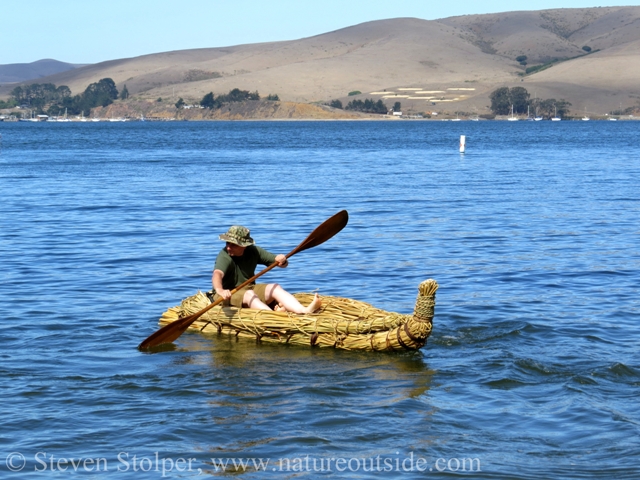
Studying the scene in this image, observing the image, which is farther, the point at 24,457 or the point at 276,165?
the point at 276,165

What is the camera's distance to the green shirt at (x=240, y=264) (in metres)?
14.3

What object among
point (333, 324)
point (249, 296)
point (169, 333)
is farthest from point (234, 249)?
point (333, 324)

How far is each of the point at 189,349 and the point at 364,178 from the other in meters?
33.4

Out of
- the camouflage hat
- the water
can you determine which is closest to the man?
the camouflage hat

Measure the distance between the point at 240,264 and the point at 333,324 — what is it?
192cm

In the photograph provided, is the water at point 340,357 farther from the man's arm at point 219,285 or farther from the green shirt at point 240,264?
the green shirt at point 240,264

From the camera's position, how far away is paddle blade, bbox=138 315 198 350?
45.4ft

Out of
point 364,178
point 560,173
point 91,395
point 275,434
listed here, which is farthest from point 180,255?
point 560,173

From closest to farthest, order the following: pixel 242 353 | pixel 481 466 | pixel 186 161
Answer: pixel 481 466 → pixel 242 353 → pixel 186 161

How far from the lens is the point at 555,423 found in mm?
10656

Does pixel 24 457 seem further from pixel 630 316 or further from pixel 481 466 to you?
pixel 630 316

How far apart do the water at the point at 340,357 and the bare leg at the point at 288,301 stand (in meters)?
0.79

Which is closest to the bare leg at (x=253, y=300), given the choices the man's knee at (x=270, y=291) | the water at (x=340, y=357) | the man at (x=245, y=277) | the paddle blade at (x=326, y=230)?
the man at (x=245, y=277)

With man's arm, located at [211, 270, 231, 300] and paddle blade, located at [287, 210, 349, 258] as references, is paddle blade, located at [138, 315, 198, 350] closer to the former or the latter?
man's arm, located at [211, 270, 231, 300]
